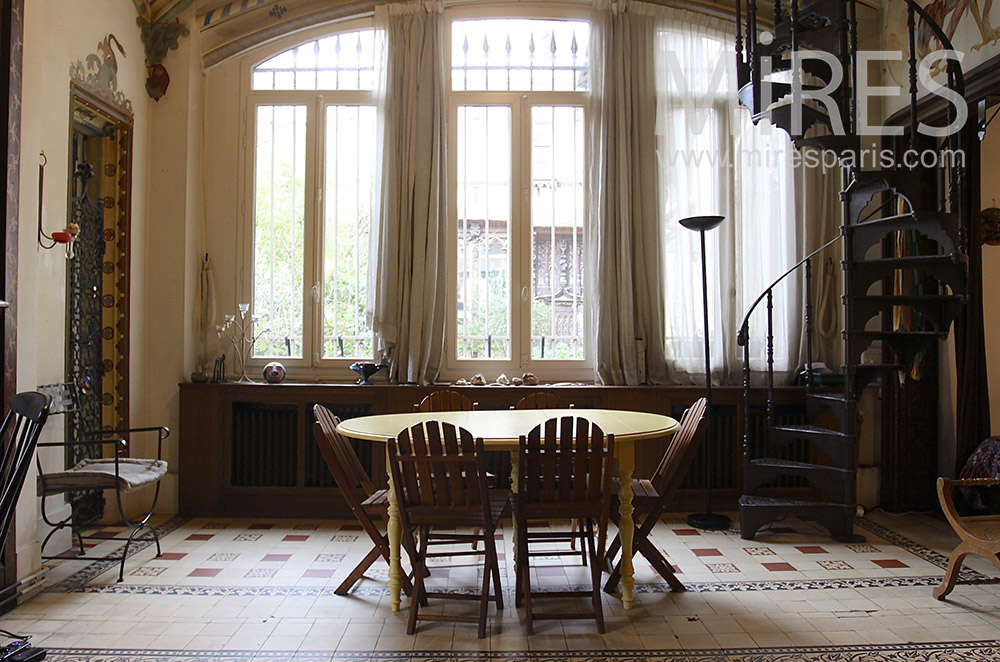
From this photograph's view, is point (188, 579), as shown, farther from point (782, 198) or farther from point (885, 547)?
point (782, 198)

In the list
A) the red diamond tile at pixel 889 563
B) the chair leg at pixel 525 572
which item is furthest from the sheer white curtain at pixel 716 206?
the chair leg at pixel 525 572

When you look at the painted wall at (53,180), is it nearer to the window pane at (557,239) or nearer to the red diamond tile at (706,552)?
the window pane at (557,239)

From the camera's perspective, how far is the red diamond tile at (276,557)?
14.1ft

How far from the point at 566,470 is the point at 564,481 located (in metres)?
0.06

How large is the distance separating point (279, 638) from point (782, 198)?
462 centimetres

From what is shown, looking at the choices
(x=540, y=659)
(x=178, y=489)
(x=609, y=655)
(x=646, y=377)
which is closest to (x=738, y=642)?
(x=609, y=655)

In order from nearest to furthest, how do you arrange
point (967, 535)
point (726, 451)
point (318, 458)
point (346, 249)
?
1. point (967, 535)
2. point (318, 458)
3. point (726, 451)
4. point (346, 249)

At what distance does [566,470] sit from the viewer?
318 cm

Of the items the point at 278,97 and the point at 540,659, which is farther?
the point at 278,97

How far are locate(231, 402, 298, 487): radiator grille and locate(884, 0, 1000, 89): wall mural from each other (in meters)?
5.06

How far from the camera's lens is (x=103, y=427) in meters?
5.10

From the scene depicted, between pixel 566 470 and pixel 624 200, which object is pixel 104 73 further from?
pixel 566 470

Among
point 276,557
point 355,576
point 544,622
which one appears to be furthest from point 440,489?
point 276,557

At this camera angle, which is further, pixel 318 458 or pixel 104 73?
pixel 318 458
